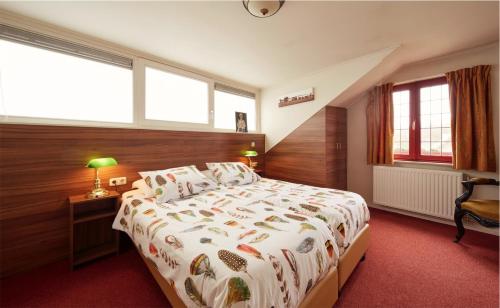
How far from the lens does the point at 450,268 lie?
1.86m

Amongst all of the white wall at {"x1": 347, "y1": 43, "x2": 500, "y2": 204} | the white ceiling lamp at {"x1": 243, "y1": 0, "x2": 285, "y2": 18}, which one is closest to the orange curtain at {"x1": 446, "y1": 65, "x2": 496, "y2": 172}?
the white wall at {"x1": 347, "y1": 43, "x2": 500, "y2": 204}

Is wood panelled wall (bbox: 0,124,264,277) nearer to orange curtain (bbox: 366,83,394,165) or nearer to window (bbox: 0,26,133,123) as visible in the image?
window (bbox: 0,26,133,123)

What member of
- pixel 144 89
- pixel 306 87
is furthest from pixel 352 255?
pixel 144 89

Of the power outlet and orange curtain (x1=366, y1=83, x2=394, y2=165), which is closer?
the power outlet

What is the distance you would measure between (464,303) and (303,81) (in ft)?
10.5

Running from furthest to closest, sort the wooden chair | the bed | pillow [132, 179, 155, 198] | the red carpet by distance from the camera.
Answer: pillow [132, 179, 155, 198]
the wooden chair
the red carpet
the bed

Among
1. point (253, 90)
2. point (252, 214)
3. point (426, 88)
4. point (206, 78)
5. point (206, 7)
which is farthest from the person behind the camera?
point (253, 90)

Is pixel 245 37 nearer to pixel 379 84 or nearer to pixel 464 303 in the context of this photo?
pixel 379 84

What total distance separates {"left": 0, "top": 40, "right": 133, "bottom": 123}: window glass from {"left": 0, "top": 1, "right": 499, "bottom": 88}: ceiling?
0.36 metres

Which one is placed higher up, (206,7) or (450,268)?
(206,7)

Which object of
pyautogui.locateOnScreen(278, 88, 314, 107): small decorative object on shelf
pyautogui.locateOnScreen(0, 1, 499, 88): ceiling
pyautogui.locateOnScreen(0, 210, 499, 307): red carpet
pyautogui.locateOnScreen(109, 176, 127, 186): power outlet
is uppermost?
pyautogui.locateOnScreen(0, 1, 499, 88): ceiling

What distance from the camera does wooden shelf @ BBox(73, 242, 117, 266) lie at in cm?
191

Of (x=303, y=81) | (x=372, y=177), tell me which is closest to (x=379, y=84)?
(x=303, y=81)

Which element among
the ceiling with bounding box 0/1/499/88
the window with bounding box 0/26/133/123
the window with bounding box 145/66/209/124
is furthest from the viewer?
the window with bounding box 145/66/209/124
